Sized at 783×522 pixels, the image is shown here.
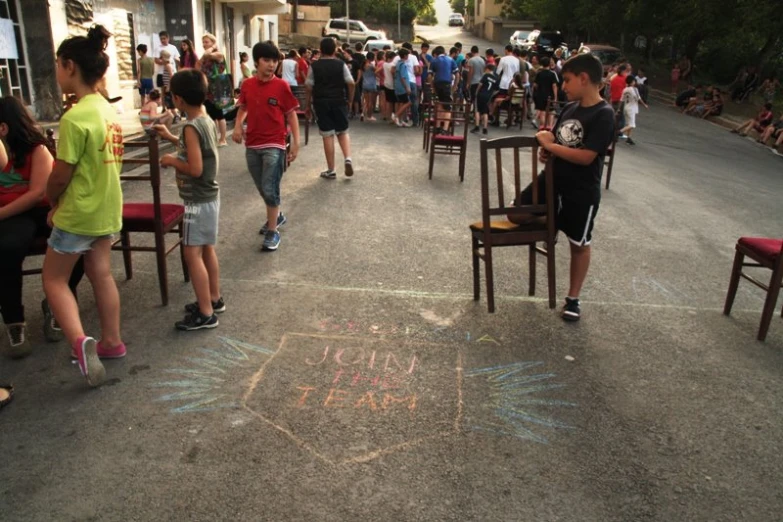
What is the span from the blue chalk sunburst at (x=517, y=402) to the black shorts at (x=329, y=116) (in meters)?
5.40

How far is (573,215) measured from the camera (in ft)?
14.7

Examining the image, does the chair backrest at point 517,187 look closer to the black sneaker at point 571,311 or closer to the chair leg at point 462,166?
the black sneaker at point 571,311

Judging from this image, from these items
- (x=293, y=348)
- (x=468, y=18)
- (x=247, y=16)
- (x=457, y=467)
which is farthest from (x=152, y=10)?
(x=468, y=18)

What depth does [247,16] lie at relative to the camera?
2791cm

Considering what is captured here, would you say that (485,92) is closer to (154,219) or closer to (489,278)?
(489,278)

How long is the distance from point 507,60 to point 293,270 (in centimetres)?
1145

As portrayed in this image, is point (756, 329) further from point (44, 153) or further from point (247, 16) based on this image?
point (247, 16)

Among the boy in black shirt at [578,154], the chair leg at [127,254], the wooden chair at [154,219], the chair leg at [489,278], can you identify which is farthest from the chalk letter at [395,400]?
the chair leg at [127,254]

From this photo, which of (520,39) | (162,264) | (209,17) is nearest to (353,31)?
(520,39)

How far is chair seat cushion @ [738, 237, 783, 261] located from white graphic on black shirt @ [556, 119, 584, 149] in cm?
158

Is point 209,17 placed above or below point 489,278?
above

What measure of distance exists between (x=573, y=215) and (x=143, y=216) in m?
3.07

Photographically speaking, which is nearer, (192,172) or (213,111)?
(192,172)

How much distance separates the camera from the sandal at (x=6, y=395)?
10.9ft
